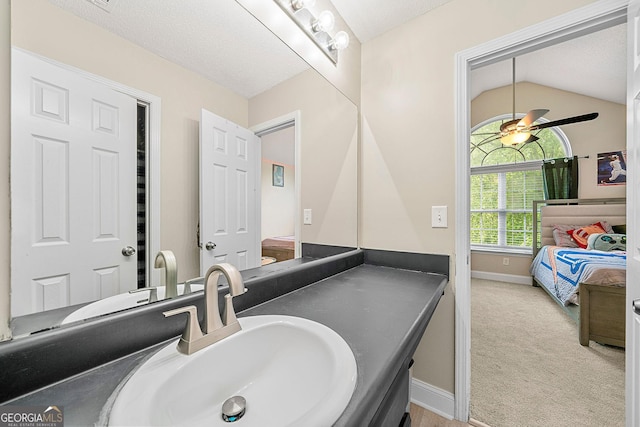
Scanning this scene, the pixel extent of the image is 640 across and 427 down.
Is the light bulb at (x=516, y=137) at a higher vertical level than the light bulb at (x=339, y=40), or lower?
lower

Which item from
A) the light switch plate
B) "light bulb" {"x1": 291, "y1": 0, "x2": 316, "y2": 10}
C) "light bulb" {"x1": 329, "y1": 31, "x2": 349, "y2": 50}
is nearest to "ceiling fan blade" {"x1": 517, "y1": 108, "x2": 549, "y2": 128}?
the light switch plate

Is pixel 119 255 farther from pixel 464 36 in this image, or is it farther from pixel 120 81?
pixel 464 36

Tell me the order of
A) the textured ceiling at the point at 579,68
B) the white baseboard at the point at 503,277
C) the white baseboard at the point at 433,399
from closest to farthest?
the white baseboard at the point at 433,399, the textured ceiling at the point at 579,68, the white baseboard at the point at 503,277

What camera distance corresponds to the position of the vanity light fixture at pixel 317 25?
1.20 metres

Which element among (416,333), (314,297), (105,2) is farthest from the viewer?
(314,297)

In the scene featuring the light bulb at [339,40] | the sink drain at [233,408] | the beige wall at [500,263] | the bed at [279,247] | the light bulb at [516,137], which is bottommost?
the beige wall at [500,263]

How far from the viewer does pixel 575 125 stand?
3.79 meters

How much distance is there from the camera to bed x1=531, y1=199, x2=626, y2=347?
2096 mm

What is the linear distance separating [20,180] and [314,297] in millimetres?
900

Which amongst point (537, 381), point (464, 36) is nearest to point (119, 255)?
point (464, 36)

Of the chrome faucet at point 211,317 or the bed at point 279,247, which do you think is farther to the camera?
the bed at point 279,247

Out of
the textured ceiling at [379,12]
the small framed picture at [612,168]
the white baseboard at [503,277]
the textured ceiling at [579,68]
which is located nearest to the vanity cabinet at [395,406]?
the textured ceiling at [379,12]

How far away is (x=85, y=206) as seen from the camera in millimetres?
591

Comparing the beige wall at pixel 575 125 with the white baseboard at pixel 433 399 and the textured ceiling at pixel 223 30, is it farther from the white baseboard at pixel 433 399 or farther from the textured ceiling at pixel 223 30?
the white baseboard at pixel 433 399
